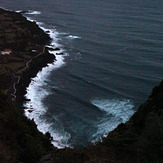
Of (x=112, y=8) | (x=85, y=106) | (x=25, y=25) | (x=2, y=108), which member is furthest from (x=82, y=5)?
(x=2, y=108)

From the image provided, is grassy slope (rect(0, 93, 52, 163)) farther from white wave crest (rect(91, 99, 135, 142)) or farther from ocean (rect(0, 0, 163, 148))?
white wave crest (rect(91, 99, 135, 142))

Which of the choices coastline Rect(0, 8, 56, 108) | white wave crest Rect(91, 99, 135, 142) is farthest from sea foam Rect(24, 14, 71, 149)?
white wave crest Rect(91, 99, 135, 142)

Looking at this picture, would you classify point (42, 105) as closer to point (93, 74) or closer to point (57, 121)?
point (57, 121)

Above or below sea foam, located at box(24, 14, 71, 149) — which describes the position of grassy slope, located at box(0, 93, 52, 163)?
above

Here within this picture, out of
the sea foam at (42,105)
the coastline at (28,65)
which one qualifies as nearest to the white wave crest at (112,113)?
the sea foam at (42,105)

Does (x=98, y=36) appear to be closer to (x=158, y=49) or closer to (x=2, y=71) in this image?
(x=158, y=49)

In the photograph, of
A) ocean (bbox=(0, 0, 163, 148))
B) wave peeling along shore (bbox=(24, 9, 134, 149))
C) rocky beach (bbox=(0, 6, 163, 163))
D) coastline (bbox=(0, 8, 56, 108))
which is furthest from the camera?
coastline (bbox=(0, 8, 56, 108))

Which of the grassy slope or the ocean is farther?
the ocean
